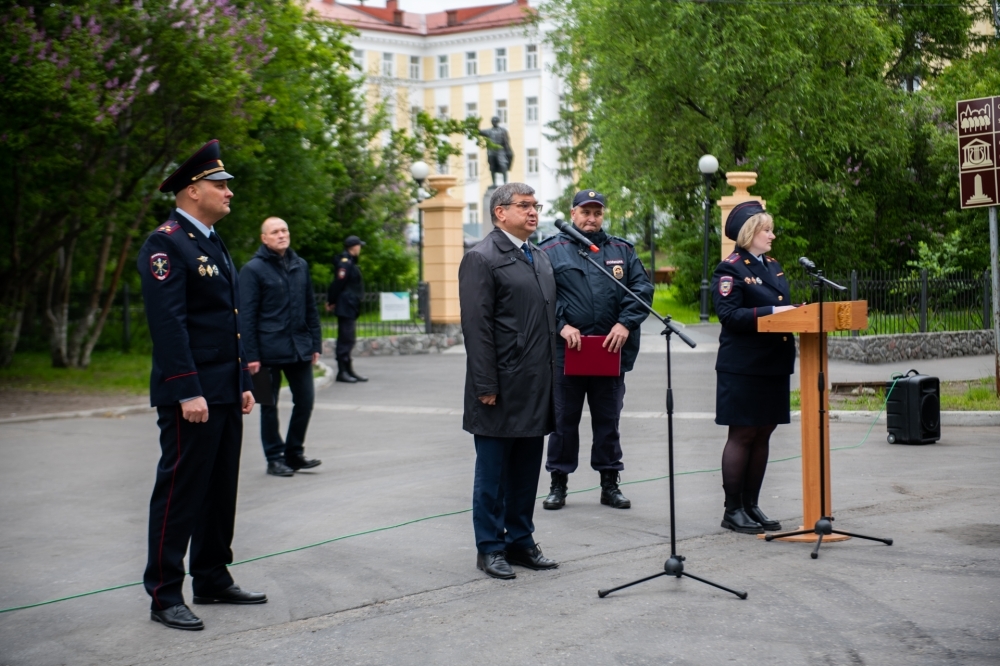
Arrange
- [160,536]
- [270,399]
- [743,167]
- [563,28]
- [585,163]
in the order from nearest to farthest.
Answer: [160,536]
[270,399]
[743,167]
[563,28]
[585,163]

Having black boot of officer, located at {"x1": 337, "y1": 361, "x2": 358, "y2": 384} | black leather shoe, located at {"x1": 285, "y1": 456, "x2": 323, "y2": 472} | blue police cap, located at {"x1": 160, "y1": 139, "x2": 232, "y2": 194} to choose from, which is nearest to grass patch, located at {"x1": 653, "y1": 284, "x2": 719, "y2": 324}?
black boot of officer, located at {"x1": 337, "y1": 361, "x2": 358, "y2": 384}

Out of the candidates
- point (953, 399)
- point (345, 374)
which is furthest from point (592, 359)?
point (345, 374)

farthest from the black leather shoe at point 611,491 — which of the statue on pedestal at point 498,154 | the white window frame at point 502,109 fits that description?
the white window frame at point 502,109

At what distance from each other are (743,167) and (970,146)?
19.7 metres

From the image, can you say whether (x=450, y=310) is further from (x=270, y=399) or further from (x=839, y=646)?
(x=839, y=646)

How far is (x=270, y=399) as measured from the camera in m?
9.67

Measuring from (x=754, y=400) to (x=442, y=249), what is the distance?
18.7 m

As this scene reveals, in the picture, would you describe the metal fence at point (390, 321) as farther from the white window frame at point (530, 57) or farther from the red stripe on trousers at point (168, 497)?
the white window frame at point (530, 57)

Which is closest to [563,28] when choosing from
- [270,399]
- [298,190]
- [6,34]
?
[298,190]

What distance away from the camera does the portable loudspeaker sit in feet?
35.6

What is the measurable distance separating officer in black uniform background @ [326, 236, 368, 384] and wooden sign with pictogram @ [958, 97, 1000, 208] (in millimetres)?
9007

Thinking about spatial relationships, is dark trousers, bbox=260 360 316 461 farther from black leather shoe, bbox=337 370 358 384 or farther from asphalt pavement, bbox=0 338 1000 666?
black leather shoe, bbox=337 370 358 384

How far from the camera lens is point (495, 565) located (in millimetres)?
6219

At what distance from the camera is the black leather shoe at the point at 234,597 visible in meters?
5.79
